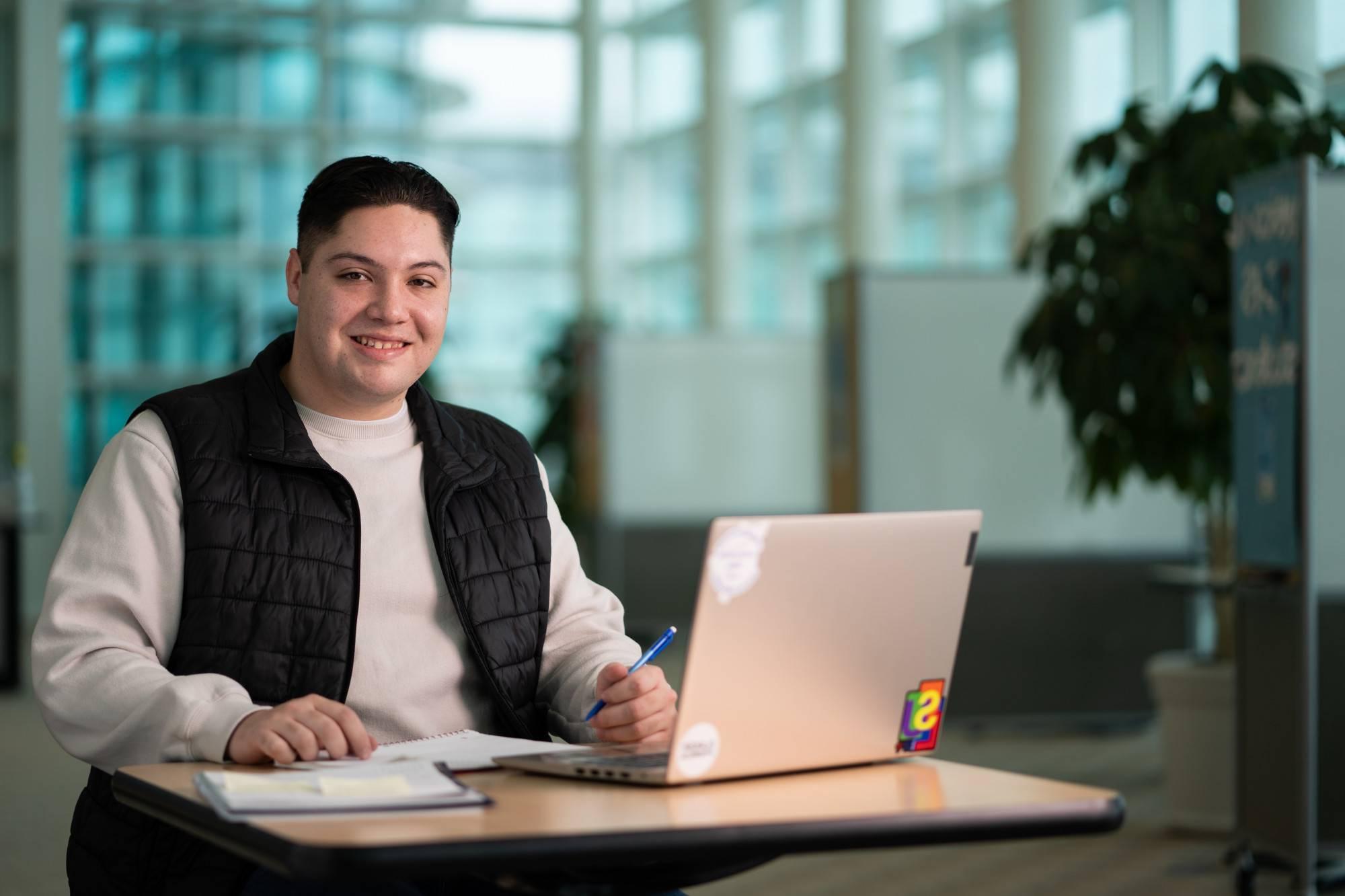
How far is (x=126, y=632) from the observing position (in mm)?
1695

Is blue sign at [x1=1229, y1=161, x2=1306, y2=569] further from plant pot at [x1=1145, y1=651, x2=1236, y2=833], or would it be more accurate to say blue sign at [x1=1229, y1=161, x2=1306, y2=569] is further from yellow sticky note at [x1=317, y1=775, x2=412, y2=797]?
yellow sticky note at [x1=317, y1=775, x2=412, y2=797]

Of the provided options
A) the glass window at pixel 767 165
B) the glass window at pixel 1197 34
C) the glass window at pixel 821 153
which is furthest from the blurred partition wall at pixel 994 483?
the glass window at pixel 767 165

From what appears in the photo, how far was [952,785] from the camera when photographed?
145 centimetres

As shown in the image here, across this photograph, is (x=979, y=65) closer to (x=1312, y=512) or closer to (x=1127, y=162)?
(x=1127, y=162)

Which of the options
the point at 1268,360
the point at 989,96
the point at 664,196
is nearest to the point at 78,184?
the point at 664,196

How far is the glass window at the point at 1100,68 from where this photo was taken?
26.2 feet

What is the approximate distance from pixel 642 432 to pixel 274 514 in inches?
271

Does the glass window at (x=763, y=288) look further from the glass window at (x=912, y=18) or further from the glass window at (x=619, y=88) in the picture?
the glass window at (x=912, y=18)

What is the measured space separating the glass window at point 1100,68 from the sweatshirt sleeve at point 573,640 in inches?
253

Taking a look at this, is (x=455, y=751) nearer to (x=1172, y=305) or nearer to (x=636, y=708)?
(x=636, y=708)

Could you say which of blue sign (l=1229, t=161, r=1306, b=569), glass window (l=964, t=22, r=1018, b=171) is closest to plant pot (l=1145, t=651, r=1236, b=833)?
blue sign (l=1229, t=161, r=1306, b=569)

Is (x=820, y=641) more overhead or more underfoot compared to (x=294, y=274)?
more underfoot

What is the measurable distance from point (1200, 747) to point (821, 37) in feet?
25.9

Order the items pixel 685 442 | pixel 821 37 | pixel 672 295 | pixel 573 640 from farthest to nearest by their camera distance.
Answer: pixel 672 295, pixel 821 37, pixel 685 442, pixel 573 640
